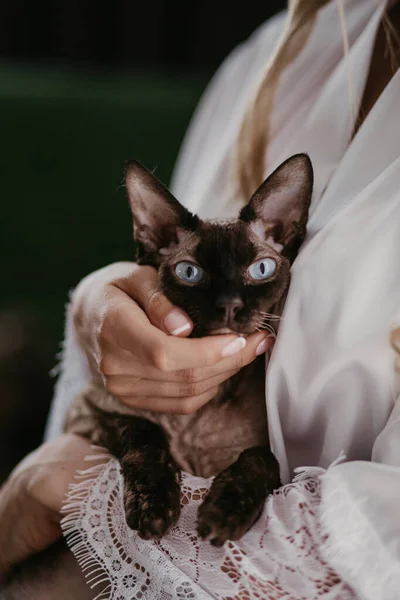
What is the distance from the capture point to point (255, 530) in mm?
603

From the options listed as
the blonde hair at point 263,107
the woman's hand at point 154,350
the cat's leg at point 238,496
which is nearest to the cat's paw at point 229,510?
the cat's leg at point 238,496

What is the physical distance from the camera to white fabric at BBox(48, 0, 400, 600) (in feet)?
1.82

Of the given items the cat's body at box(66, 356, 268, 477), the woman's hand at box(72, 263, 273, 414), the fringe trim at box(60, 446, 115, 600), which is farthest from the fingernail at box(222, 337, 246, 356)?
the fringe trim at box(60, 446, 115, 600)

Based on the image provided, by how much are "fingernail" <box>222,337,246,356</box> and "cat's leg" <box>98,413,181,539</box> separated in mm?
171

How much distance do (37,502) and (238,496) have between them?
11.2 inches

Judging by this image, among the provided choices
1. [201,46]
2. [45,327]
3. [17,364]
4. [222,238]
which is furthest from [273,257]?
[201,46]

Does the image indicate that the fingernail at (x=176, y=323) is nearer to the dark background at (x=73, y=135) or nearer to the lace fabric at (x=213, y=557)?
the lace fabric at (x=213, y=557)

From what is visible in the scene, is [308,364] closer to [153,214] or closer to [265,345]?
[265,345]

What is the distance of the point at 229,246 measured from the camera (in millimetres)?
650

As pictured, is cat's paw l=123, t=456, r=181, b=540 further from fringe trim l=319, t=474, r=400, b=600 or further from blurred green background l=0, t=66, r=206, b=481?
blurred green background l=0, t=66, r=206, b=481

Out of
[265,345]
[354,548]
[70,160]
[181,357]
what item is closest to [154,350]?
[181,357]

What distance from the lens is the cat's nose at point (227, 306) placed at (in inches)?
23.9

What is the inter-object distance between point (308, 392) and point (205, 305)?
0.50 ft

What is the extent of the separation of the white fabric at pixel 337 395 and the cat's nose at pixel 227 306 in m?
0.06
